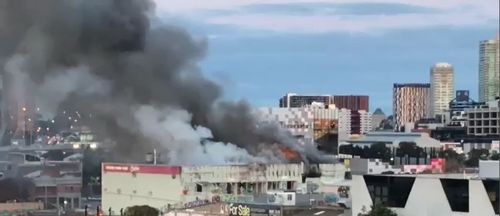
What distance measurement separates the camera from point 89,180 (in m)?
39.0

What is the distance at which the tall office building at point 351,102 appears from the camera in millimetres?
92938

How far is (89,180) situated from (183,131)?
784 cm

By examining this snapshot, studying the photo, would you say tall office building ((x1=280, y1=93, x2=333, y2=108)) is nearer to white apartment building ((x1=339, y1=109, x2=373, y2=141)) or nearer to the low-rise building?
white apartment building ((x1=339, y1=109, x2=373, y2=141))

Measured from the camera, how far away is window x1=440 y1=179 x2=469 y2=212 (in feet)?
48.1

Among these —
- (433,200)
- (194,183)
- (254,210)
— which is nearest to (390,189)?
(433,200)

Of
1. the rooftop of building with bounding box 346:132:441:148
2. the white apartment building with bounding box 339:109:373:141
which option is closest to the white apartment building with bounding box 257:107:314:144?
the rooftop of building with bounding box 346:132:441:148

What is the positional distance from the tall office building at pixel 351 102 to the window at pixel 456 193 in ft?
250

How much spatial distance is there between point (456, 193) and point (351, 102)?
80661 mm

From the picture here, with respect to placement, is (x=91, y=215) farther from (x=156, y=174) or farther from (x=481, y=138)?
(x=481, y=138)

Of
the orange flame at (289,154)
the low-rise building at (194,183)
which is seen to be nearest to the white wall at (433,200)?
the low-rise building at (194,183)

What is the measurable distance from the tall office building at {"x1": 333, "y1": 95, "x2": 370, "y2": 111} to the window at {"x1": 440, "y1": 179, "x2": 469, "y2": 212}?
2995 inches

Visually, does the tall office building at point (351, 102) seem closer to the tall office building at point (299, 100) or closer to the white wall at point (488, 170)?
the tall office building at point (299, 100)

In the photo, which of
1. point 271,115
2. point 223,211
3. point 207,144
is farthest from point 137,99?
point 223,211

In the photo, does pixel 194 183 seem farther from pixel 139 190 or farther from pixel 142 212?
pixel 142 212
